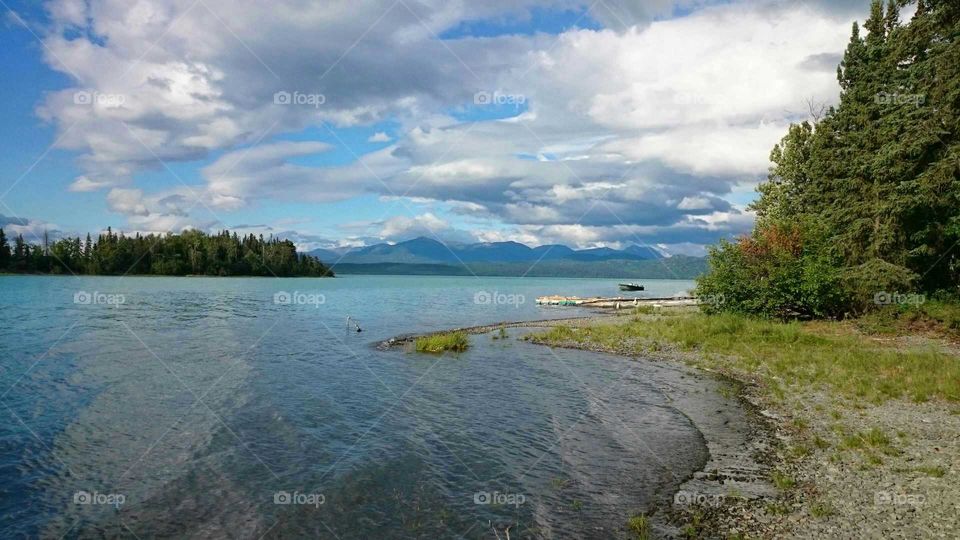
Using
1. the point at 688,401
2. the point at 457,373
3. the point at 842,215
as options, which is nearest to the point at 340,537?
the point at 688,401

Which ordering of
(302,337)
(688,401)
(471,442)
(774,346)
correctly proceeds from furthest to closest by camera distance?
(302,337)
(774,346)
(688,401)
(471,442)

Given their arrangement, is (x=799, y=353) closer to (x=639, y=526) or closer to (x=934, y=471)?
(x=934, y=471)

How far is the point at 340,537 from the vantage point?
12.3m

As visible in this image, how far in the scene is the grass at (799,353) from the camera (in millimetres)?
22984

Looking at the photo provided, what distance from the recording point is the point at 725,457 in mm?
16844

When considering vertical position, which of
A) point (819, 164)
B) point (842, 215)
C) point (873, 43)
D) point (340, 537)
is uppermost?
point (873, 43)

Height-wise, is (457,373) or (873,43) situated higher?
(873,43)

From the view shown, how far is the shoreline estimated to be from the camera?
41.3 feet

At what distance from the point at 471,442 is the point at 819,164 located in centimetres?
4916

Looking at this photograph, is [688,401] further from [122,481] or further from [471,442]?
[122,481]

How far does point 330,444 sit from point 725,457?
1281 cm

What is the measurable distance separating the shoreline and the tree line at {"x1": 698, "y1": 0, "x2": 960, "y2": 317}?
17.0m

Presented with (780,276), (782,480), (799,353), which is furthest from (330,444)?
(780,276)

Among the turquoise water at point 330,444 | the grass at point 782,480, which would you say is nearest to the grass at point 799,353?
the turquoise water at point 330,444
